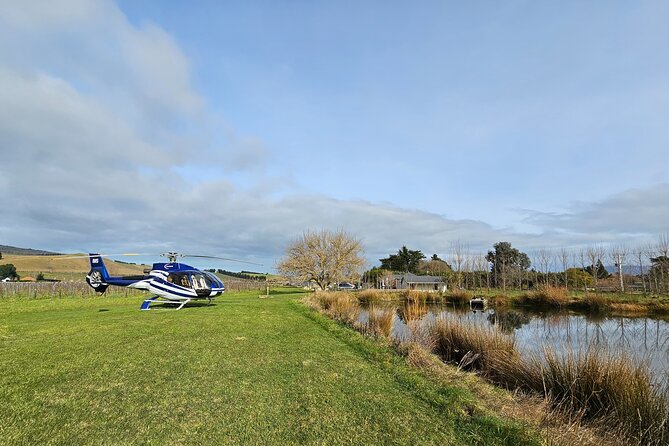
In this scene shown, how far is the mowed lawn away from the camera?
332 centimetres

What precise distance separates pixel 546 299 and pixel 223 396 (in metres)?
26.1

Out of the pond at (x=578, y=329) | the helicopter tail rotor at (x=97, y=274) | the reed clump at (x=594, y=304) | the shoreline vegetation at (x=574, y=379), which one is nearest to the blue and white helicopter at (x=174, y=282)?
the helicopter tail rotor at (x=97, y=274)

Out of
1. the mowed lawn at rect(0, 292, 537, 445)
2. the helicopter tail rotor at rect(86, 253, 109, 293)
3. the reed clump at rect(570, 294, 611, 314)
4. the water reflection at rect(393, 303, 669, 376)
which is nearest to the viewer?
the mowed lawn at rect(0, 292, 537, 445)

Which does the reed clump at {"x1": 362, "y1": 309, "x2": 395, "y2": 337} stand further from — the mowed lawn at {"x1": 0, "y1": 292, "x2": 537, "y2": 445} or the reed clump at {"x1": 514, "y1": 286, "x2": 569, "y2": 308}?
the reed clump at {"x1": 514, "y1": 286, "x2": 569, "y2": 308}

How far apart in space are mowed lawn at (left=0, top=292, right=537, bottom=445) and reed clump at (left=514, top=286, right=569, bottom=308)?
72.4ft

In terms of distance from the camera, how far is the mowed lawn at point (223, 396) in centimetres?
332

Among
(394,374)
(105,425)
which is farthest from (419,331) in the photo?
(105,425)

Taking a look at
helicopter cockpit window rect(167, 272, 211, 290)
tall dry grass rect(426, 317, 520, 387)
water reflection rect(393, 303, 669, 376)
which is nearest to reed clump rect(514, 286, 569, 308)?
water reflection rect(393, 303, 669, 376)

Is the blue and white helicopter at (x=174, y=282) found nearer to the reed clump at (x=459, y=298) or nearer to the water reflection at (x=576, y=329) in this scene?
the water reflection at (x=576, y=329)

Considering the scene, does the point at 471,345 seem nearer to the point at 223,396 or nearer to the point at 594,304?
the point at 223,396

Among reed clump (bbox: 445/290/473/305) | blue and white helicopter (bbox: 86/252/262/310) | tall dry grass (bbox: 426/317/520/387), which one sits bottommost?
→ reed clump (bbox: 445/290/473/305)

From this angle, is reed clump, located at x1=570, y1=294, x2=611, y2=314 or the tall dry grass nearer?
the tall dry grass

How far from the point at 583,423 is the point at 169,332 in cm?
816

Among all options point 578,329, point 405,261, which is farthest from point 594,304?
point 405,261
